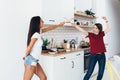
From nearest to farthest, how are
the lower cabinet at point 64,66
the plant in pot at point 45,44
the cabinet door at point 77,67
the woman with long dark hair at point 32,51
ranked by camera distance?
the woman with long dark hair at point 32,51 → the lower cabinet at point 64,66 → the plant in pot at point 45,44 → the cabinet door at point 77,67

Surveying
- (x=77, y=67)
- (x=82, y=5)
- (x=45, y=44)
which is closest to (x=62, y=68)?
(x=45, y=44)

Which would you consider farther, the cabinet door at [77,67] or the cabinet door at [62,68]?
the cabinet door at [77,67]

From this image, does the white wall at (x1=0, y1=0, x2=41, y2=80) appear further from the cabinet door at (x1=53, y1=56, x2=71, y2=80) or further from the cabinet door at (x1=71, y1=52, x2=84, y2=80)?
the cabinet door at (x1=71, y1=52, x2=84, y2=80)

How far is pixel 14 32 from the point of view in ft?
11.6

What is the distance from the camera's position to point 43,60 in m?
3.81

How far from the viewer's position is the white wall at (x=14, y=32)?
3332 mm

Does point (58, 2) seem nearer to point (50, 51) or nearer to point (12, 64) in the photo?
point (50, 51)

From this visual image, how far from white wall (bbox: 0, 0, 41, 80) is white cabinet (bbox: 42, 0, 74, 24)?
177 mm

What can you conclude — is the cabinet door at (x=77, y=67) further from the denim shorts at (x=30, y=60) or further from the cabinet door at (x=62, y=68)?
the denim shorts at (x=30, y=60)

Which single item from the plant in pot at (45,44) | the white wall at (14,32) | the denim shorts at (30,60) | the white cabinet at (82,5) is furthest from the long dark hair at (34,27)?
the white cabinet at (82,5)

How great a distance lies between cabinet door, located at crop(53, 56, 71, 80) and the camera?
3762 millimetres

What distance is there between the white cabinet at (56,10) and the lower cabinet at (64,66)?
2.70 feet

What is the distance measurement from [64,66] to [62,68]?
0.09 metres

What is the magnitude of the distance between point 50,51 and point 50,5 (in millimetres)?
1009
